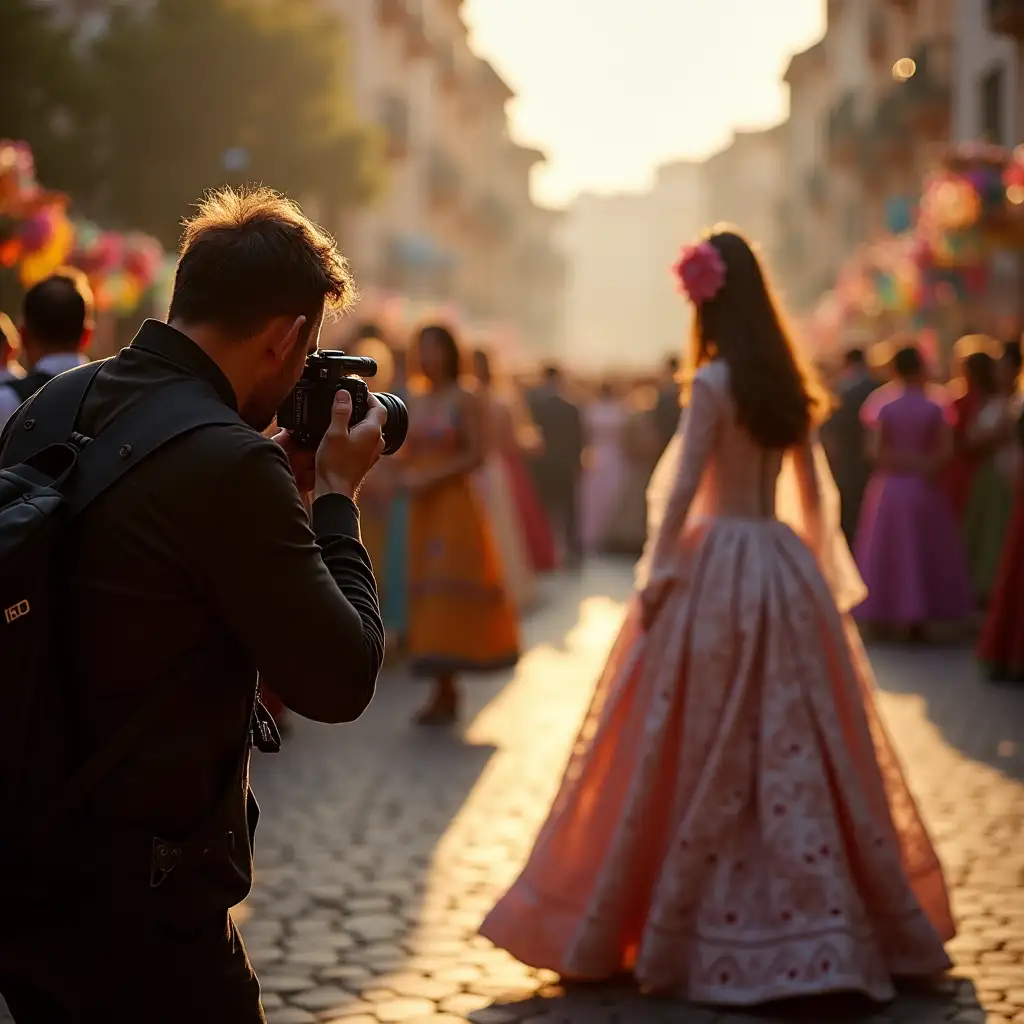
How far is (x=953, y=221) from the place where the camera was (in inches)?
683

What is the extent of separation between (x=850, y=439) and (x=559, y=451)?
17.3 ft

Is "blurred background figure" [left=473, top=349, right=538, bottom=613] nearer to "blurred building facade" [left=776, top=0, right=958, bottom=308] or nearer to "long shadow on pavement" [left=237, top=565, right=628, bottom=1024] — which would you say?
"long shadow on pavement" [left=237, top=565, right=628, bottom=1024]

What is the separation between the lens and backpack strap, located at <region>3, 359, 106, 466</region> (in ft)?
8.21

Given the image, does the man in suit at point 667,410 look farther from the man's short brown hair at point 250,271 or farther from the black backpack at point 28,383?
the man's short brown hair at point 250,271

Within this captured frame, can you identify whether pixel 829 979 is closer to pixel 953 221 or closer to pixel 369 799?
pixel 369 799

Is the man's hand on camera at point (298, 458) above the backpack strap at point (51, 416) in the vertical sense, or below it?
below

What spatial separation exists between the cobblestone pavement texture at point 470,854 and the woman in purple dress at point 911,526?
189 cm

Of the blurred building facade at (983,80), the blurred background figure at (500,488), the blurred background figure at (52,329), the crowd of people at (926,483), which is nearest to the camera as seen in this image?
the blurred background figure at (52,329)

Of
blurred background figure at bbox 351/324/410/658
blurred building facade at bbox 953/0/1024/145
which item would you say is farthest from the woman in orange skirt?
blurred building facade at bbox 953/0/1024/145

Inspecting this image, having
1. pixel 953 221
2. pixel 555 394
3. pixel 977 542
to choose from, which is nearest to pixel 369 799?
pixel 977 542

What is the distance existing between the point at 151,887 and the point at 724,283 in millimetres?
3275

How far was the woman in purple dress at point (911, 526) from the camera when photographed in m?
12.8

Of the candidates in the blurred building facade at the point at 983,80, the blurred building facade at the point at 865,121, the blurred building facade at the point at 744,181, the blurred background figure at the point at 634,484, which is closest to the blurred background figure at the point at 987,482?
the blurred background figure at the point at 634,484

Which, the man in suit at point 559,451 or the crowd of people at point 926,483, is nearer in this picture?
the crowd of people at point 926,483
